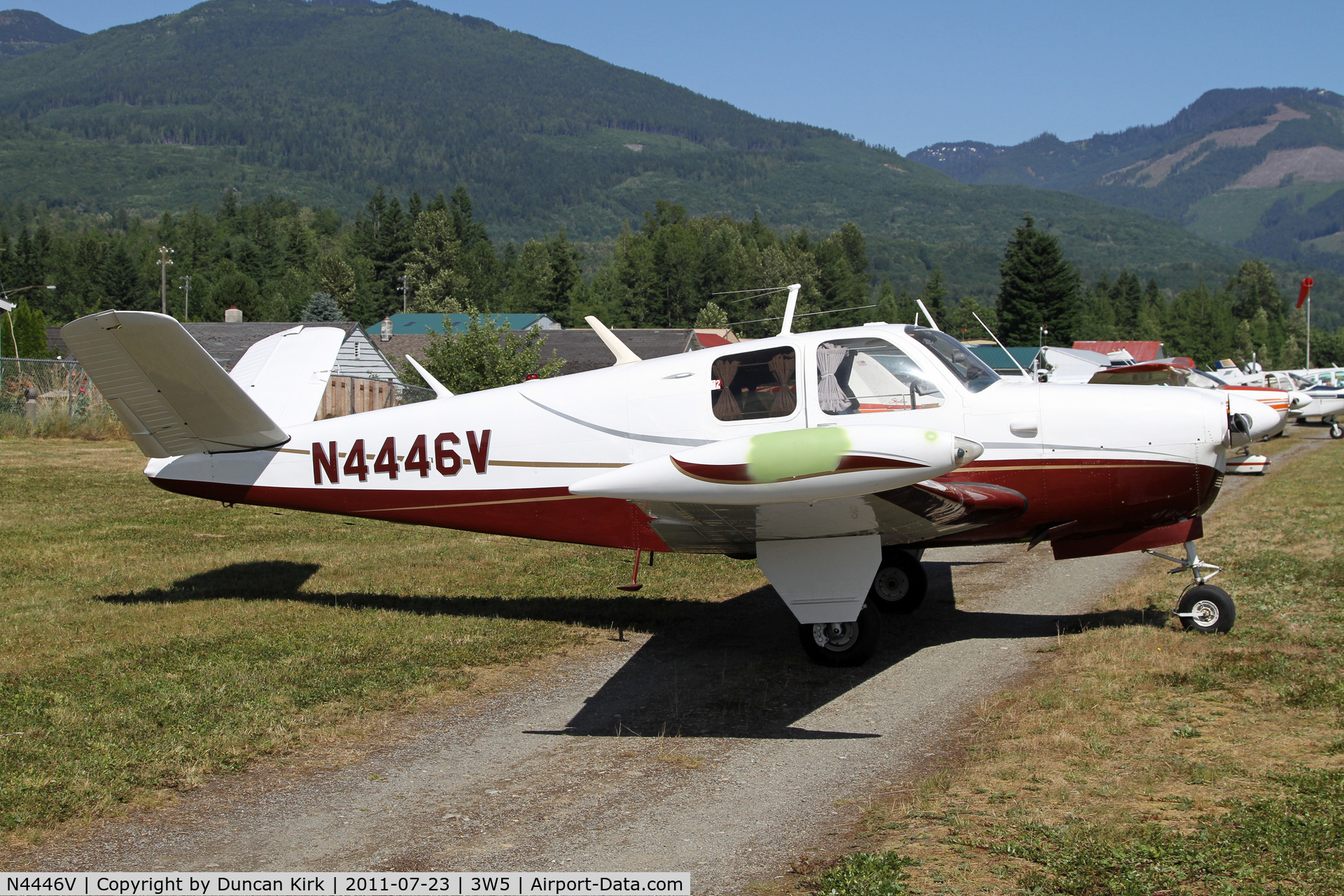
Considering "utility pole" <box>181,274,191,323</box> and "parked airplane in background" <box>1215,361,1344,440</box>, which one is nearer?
"parked airplane in background" <box>1215,361,1344,440</box>

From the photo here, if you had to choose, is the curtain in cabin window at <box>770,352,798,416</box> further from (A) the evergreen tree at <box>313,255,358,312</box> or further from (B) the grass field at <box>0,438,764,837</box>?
(A) the evergreen tree at <box>313,255,358,312</box>

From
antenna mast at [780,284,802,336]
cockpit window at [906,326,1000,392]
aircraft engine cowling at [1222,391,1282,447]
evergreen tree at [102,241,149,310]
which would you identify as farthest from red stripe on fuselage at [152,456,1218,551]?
evergreen tree at [102,241,149,310]

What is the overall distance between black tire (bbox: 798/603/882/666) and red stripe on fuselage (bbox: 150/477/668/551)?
4.99 ft

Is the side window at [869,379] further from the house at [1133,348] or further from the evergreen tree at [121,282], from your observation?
the evergreen tree at [121,282]

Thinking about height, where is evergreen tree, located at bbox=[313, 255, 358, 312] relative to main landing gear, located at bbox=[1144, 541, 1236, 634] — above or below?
above

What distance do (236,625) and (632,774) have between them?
484 cm

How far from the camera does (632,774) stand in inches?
236

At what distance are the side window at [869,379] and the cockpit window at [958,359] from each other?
266 millimetres

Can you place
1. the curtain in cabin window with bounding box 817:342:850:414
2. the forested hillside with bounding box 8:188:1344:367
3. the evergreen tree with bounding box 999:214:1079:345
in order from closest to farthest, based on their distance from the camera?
the curtain in cabin window with bounding box 817:342:850:414 < the evergreen tree with bounding box 999:214:1079:345 < the forested hillside with bounding box 8:188:1344:367

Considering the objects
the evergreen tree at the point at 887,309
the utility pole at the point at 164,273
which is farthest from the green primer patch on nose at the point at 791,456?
the evergreen tree at the point at 887,309

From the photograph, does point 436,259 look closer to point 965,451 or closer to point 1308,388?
point 1308,388

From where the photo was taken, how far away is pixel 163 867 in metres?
4.70

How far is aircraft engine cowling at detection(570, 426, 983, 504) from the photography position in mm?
5863

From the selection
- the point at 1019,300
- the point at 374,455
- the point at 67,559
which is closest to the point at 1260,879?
the point at 374,455
